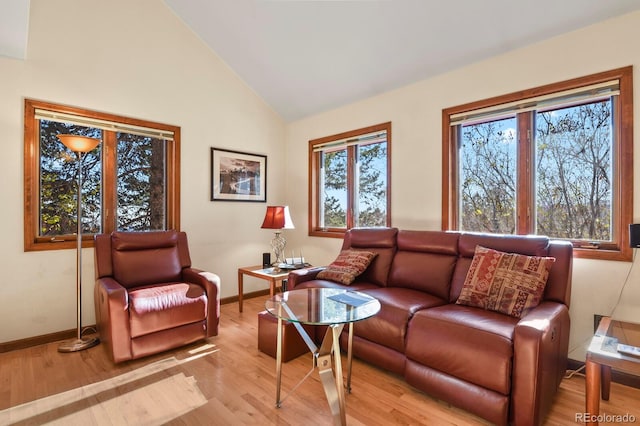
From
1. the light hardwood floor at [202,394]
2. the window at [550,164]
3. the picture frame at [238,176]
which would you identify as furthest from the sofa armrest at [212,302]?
the window at [550,164]

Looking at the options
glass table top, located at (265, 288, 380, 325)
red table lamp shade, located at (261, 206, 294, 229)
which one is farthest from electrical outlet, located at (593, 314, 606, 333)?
red table lamp shade, located at (261, 206, 294, 229)

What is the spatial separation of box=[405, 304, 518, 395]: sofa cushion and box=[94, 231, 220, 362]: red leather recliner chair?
1785 mm

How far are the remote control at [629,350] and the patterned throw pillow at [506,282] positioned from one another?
481mm

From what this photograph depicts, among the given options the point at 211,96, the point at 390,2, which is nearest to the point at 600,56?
the point at 390,2

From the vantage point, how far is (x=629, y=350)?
4.90 ft

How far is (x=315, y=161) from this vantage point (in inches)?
177

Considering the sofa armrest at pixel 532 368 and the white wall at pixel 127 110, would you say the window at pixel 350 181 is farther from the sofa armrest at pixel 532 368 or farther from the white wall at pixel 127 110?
the sofa armrest at pixel 532 368

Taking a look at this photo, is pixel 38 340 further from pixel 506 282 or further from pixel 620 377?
pixel 620 377

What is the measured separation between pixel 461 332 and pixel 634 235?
1.27 metres

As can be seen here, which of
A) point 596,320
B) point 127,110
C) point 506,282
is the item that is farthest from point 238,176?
point 596,320

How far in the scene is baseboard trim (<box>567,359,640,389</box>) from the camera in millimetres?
2131

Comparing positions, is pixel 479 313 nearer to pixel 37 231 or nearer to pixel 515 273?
pixel 515 273

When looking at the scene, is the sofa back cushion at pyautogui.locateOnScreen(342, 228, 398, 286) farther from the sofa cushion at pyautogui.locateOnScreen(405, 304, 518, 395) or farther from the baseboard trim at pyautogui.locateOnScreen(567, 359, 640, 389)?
the baseboard trim at pyautogui.locateOnScreen(567, 359, 640, 389)

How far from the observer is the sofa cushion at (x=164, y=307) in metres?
2.48
